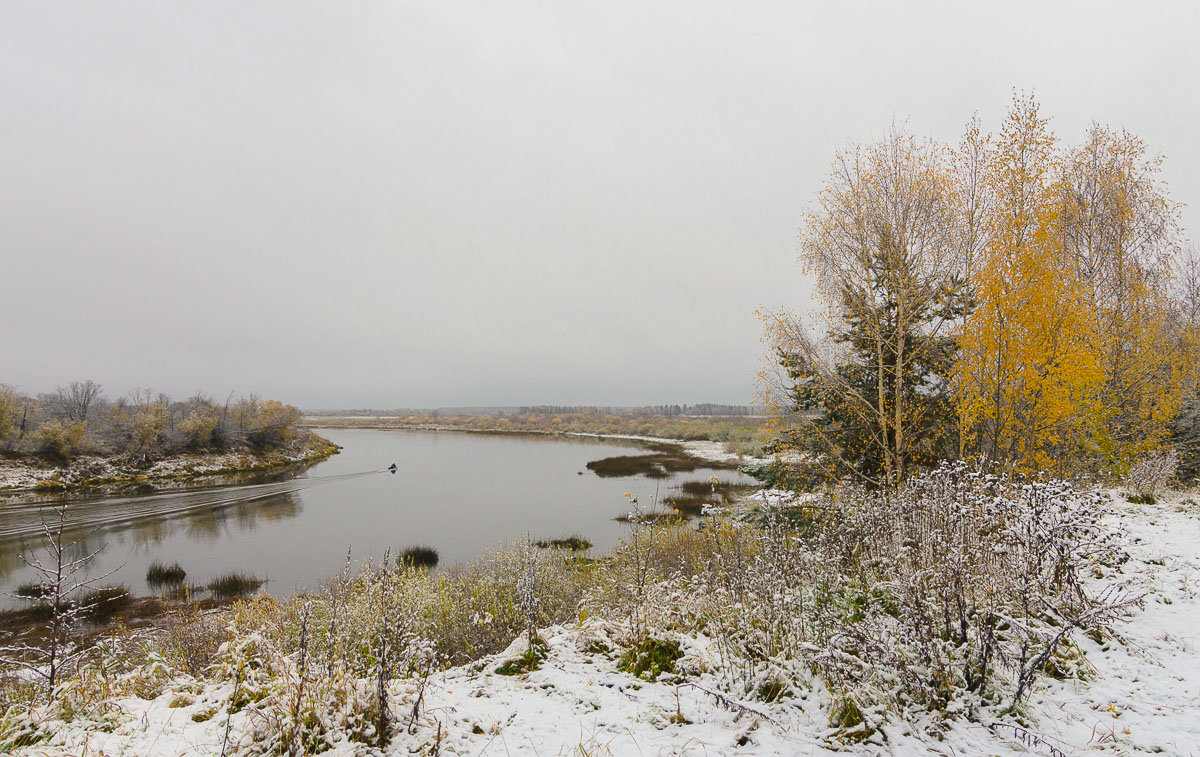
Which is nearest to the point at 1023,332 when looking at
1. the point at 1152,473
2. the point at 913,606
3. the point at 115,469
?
the point at 1152,473

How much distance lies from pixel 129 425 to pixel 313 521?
23.5 meters

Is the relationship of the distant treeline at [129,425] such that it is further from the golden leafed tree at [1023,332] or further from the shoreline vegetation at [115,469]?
the golden leafed tree at [1023,332]

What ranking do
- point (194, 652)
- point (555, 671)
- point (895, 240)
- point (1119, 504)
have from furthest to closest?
point (895, 240), point (1119, 504), point (194, 652), point (555, 671)

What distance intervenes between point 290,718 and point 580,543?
46.6 ft

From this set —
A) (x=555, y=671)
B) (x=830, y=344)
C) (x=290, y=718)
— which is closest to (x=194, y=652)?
(x=290, y=718)

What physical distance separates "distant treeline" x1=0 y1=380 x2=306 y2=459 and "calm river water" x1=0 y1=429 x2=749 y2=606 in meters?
6.86

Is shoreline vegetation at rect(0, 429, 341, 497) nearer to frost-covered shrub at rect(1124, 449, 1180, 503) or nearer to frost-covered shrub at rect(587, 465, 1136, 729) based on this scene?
frost-covered shrub at rect(587, 465, 1136, 729)

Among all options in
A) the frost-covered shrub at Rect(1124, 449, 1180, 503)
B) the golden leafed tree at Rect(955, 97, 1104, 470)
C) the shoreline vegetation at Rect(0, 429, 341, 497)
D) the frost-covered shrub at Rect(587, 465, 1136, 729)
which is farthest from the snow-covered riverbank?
the frost-covered shrub at Rect(1124, 449, 1180, 503)

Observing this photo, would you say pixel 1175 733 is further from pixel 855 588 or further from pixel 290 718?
pixel 290 718

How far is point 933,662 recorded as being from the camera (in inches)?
121

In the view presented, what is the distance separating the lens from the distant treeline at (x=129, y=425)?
1086 inches

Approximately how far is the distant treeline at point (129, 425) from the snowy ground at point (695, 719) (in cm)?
3827

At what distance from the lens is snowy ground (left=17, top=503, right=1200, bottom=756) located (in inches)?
105

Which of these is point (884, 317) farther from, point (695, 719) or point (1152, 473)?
point (695, 719)
